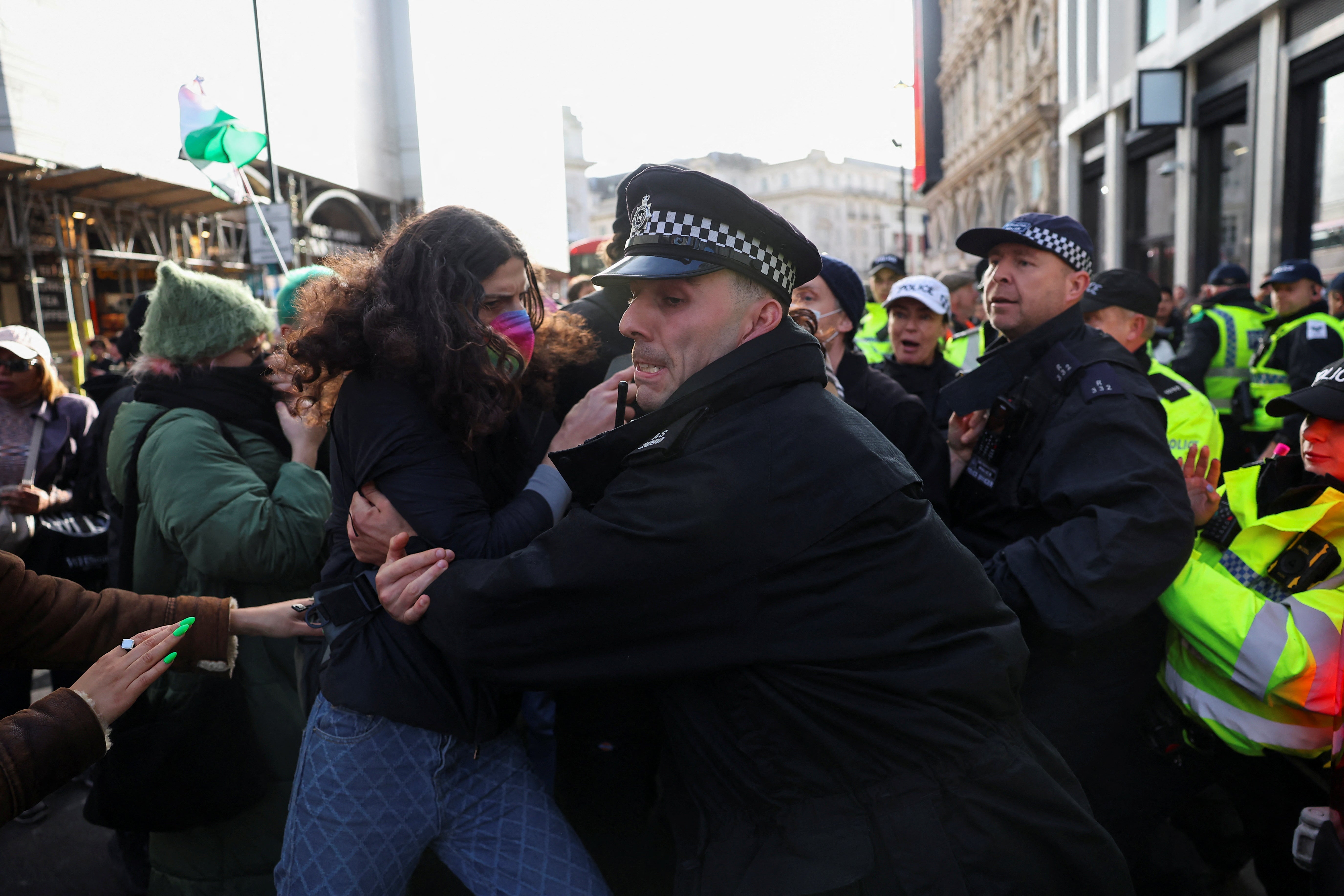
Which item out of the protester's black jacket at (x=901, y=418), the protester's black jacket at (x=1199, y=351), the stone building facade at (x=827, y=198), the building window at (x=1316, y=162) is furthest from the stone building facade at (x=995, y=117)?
the stone building facade at (x=827, y=198)

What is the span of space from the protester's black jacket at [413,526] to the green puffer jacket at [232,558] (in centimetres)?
84

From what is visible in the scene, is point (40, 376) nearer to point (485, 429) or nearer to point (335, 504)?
point (335, 504)

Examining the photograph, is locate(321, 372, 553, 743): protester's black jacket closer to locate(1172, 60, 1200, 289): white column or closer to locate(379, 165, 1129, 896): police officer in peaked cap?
locate(379, 165, 1129, 896): police officer in peaked cap

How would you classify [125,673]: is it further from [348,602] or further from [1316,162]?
[1316,162]

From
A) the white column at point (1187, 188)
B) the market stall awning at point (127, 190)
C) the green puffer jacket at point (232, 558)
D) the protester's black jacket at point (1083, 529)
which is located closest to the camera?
the protester's black jacket at point (1083, 529)

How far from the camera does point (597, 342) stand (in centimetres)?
290

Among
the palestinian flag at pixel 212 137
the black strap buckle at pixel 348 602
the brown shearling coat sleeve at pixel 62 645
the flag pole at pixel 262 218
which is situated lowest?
the brown shearling coat sleeve at pixel 62 645

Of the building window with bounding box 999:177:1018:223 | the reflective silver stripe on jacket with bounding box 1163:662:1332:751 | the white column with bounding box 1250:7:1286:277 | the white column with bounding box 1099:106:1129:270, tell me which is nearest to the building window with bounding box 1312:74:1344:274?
the white column with bounding box 1250:7:1286:277

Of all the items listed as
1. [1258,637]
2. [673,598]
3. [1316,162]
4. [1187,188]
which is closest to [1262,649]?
[1258,637]

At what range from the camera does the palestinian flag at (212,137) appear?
5.38m

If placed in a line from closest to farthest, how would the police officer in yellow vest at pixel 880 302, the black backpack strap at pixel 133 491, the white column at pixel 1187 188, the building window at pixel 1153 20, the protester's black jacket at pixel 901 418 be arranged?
the black backpack strap at pixel 133 491, the protester's black jacket at pixel 901 418, the police officer in yellow vest at pixel 880 302, the white column at pixel 1187 188, the building window at pixel 1153 20

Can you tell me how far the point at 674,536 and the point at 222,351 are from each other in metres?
2.23

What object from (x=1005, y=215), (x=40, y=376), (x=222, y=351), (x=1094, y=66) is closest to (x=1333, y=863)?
(x=222, y=351)

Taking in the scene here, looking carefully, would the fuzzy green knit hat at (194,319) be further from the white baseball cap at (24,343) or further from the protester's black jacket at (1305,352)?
the protester's black jacket at (1305,352)
